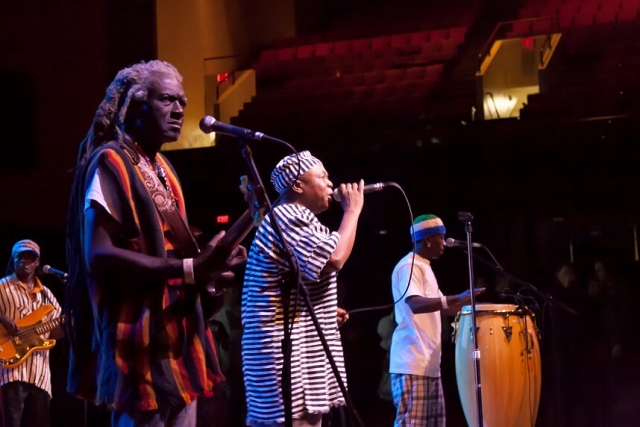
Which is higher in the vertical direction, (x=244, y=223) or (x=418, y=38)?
(x=418, y=38)

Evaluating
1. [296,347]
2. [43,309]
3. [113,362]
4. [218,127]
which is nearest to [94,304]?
[113,362]

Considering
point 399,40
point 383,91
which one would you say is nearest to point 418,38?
point 399,40

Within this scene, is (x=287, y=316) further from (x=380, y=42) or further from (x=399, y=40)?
(x=380, y=42)

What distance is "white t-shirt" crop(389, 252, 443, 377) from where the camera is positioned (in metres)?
5.05

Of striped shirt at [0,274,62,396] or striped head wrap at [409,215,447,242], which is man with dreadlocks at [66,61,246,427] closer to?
striped head wrap at [409,215,447,242]

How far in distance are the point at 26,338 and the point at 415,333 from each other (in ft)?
9.82

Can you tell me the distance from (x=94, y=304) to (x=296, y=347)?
0.98 m

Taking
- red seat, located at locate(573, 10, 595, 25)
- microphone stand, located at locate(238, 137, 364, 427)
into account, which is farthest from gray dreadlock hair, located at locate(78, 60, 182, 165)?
red seat, located at locate(573, 10, 595, 25)

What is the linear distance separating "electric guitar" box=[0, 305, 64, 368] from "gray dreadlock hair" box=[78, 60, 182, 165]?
4.14m

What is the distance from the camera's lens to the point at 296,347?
3.09 metres

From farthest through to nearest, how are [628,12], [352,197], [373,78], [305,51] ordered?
[305,51]
[628,12]
[373,78]
[352,197]

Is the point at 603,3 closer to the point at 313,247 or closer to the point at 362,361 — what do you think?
the point at 362,361

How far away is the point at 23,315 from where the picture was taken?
638 cm

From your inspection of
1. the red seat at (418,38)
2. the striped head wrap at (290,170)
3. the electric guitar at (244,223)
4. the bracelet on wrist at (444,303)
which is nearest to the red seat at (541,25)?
the red seat at (418,38)
